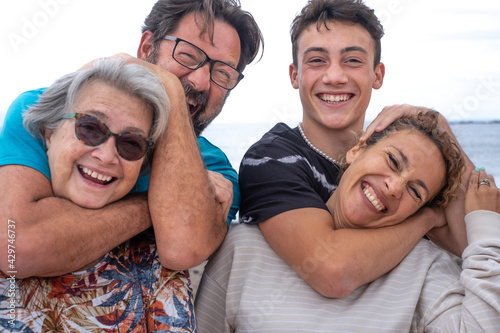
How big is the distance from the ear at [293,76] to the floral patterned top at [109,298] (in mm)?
1611

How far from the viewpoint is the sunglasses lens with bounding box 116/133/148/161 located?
2.24m

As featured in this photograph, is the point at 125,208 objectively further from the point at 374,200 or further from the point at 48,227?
the point at 374,200

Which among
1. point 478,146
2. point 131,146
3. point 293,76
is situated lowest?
point 478,146

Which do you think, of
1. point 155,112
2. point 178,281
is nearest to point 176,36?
point 155,112

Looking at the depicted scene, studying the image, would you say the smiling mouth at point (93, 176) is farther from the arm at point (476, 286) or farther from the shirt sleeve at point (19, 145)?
the arm at point (476, 286)

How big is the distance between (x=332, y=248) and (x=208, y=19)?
1.86 metres

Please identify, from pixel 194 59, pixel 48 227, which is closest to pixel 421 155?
pixel 194 59

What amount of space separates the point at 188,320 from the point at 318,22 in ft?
6.70

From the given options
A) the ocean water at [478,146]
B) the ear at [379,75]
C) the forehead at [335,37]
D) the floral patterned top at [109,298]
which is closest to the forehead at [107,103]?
the floral patterned top at [109,298]

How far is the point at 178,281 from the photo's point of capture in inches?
97.8

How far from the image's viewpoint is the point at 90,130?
7.13 ft

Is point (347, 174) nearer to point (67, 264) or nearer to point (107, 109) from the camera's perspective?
point (107, 109)

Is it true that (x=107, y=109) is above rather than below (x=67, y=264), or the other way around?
above

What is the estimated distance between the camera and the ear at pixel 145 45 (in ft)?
12.0
